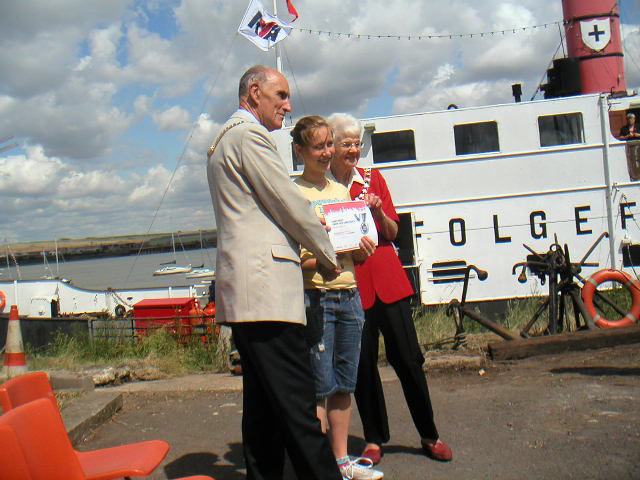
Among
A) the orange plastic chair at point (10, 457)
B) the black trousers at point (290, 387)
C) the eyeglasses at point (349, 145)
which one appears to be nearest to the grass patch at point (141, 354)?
the eyeglasses at point (349, 145)

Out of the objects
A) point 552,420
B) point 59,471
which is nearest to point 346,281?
point 59,471

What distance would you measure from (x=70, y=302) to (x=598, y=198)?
47.9ft

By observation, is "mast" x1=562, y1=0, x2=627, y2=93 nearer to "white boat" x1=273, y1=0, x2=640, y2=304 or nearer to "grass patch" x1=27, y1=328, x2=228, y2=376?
"white boat" x1=273, y1=0, x2=640, y2=304

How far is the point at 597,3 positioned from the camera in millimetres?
14398

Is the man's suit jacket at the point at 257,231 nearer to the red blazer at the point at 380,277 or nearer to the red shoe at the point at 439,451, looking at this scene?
the red blazer at the point at 380,277

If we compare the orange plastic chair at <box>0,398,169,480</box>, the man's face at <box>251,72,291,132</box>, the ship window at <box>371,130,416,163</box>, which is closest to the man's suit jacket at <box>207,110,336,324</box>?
the man's face at <box>251,72,291,132</box>

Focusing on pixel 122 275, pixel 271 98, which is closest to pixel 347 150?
pixel 271 98

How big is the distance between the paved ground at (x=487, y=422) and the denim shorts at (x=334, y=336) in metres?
0.69

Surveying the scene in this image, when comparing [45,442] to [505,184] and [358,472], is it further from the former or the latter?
[505,184]

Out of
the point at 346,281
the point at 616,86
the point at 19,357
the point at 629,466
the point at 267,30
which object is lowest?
the point at 629,466

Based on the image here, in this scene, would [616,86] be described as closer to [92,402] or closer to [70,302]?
[92,402]

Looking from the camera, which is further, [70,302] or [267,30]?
[70,302]

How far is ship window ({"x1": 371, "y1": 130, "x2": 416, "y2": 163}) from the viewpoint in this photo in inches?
490

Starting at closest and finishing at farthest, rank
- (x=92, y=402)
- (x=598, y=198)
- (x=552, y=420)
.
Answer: (x=552, y=420), (x=92, y=402), (x=598, y=198)
